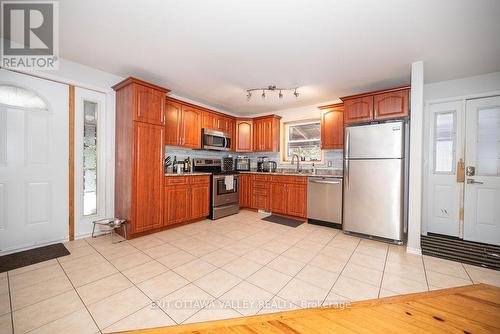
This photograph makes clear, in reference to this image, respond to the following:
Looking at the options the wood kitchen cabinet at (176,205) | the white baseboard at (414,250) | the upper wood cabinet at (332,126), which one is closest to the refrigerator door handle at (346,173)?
the upper wood cabinet at (332,126)

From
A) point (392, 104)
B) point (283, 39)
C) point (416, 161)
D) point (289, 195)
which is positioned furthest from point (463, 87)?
point (289, 195)

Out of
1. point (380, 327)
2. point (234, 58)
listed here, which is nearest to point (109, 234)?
point (234, 58)

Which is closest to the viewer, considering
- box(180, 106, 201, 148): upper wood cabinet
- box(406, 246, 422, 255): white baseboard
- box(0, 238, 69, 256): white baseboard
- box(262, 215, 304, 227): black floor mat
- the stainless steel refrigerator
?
box(0, 238, 69, 256): white baseboard

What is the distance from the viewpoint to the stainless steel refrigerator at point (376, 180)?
3021 millimetres

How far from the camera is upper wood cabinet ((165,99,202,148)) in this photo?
389cm

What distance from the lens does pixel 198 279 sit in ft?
6.79

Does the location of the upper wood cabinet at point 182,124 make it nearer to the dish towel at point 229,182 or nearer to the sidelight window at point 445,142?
the dish towel at point 229,182

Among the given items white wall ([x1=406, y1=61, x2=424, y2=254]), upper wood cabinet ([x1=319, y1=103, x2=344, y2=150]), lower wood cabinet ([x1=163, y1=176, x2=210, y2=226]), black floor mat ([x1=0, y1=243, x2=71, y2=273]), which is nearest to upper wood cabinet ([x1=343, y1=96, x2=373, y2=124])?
upper wood cabinet ([x1=319, y1=103, x2=344, y2=150])

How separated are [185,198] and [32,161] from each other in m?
2.16

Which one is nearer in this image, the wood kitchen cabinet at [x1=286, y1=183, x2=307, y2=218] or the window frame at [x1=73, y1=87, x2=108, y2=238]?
the window frame at [x1=73, y1=87, x2=108, y2=238]

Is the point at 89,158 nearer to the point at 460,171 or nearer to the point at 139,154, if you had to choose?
the point at 139,154

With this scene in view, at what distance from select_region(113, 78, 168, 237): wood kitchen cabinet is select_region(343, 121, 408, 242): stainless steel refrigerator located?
3274mm

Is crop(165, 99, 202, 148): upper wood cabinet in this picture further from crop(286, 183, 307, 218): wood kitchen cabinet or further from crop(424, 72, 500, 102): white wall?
crop(424, 72, 500, 102): white wall

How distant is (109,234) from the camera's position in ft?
10.8
